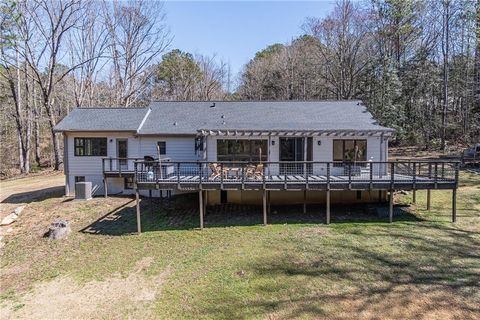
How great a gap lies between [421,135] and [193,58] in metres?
26.2

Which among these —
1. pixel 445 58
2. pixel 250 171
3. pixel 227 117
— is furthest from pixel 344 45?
pixel 250 171

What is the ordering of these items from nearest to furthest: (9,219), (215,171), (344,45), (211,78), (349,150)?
(215,171)
(9,219)
(349,150)
(344,45)
(211,78)

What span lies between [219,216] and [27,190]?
13.2 meters

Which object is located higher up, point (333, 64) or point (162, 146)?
point (333, 64)

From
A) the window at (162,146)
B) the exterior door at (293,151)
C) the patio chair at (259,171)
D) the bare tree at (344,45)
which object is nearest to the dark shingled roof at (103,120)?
the window at (162,146)

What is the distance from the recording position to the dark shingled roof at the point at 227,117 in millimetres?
14555

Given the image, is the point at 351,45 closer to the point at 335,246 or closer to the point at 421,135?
the point at 421,135

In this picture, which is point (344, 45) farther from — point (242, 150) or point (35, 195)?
point (35, 195)

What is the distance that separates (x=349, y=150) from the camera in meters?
13.9

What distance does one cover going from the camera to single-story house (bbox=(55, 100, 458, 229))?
11.5 m

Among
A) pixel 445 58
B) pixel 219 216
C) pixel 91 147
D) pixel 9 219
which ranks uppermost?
pixel 445 58

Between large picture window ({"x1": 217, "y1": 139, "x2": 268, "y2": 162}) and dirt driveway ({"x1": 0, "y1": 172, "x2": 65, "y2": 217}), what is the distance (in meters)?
9.37

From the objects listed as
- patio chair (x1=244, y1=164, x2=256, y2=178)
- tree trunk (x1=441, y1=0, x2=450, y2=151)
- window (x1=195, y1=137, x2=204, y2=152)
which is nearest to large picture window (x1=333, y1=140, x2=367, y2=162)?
patio chair (x1=244, y1=164, x2=256, y2=178)

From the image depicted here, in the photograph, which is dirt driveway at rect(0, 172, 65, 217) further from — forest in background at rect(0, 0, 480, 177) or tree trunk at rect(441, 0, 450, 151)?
tree trunk at rect(441, 0, 450, 151)
